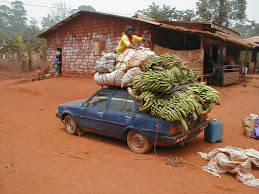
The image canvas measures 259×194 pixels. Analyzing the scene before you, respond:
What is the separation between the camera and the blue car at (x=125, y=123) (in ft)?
14.9

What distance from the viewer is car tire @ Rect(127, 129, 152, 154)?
15.8 feet

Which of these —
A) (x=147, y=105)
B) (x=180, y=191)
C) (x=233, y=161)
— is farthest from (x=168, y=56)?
(x=180, y=191)

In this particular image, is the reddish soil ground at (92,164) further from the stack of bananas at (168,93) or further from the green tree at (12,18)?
the green tree at (12,18)

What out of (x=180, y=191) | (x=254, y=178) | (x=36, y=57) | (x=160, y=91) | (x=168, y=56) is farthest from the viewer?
(x=36, y=57)

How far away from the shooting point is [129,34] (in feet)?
22.2

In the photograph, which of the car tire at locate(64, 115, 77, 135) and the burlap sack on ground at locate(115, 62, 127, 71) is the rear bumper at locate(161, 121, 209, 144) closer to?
the burlap sack on ground at locate(115, 62, 127, 71)

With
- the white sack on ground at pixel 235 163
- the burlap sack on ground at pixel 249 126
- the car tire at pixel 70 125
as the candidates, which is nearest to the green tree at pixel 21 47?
the car tire at pixel 70 125

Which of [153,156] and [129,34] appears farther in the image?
[129,34]

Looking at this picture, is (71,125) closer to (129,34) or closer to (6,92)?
(129,34)

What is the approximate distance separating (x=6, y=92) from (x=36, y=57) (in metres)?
15.9

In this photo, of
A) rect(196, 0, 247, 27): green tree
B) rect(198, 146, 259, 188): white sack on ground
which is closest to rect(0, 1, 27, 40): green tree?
rect(196, 0, 247, 27): green tree

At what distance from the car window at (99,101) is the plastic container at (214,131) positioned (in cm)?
268

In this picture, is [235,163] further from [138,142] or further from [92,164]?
[92,164]

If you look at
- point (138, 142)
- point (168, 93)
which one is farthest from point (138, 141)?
point (168, 93)
